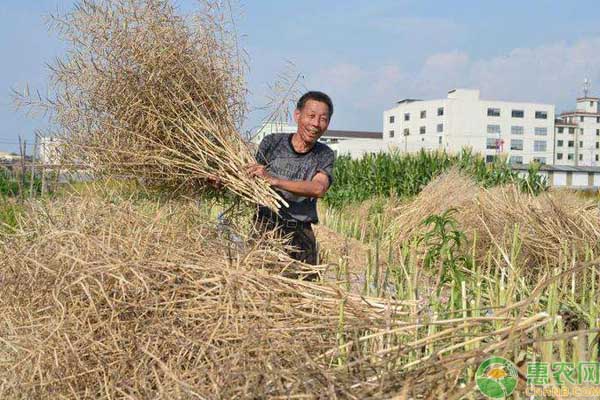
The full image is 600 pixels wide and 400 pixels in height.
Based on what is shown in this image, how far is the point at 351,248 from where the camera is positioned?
6551 millimetres

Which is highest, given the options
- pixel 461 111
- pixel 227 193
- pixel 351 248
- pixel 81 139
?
pixel 461 111

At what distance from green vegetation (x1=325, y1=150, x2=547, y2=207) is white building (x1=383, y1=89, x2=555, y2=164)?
152 feet

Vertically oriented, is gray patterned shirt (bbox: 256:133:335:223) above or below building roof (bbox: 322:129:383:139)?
below

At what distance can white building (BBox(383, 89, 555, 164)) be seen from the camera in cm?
6222

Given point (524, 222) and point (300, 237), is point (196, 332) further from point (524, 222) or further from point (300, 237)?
point (524, 222)

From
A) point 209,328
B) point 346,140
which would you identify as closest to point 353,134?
point 346,140

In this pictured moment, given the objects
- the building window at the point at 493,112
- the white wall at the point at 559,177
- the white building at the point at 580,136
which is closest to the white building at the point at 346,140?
the building window at the point at 493,112

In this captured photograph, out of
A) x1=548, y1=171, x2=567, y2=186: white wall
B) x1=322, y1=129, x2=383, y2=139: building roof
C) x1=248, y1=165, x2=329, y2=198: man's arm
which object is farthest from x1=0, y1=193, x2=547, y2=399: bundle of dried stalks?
x1=322, y1=129, x2=383, y2=139: building roof

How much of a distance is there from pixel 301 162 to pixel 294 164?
0.04 m

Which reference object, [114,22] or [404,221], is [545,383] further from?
[404,221]

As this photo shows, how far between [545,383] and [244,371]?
919 millimetres

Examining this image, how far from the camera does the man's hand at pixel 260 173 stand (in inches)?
113

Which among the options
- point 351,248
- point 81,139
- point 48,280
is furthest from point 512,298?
point 351,248

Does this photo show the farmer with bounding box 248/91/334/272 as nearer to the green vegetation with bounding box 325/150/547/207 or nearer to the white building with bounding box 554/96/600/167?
the green vegetation with bounding box 325/150/547/207
